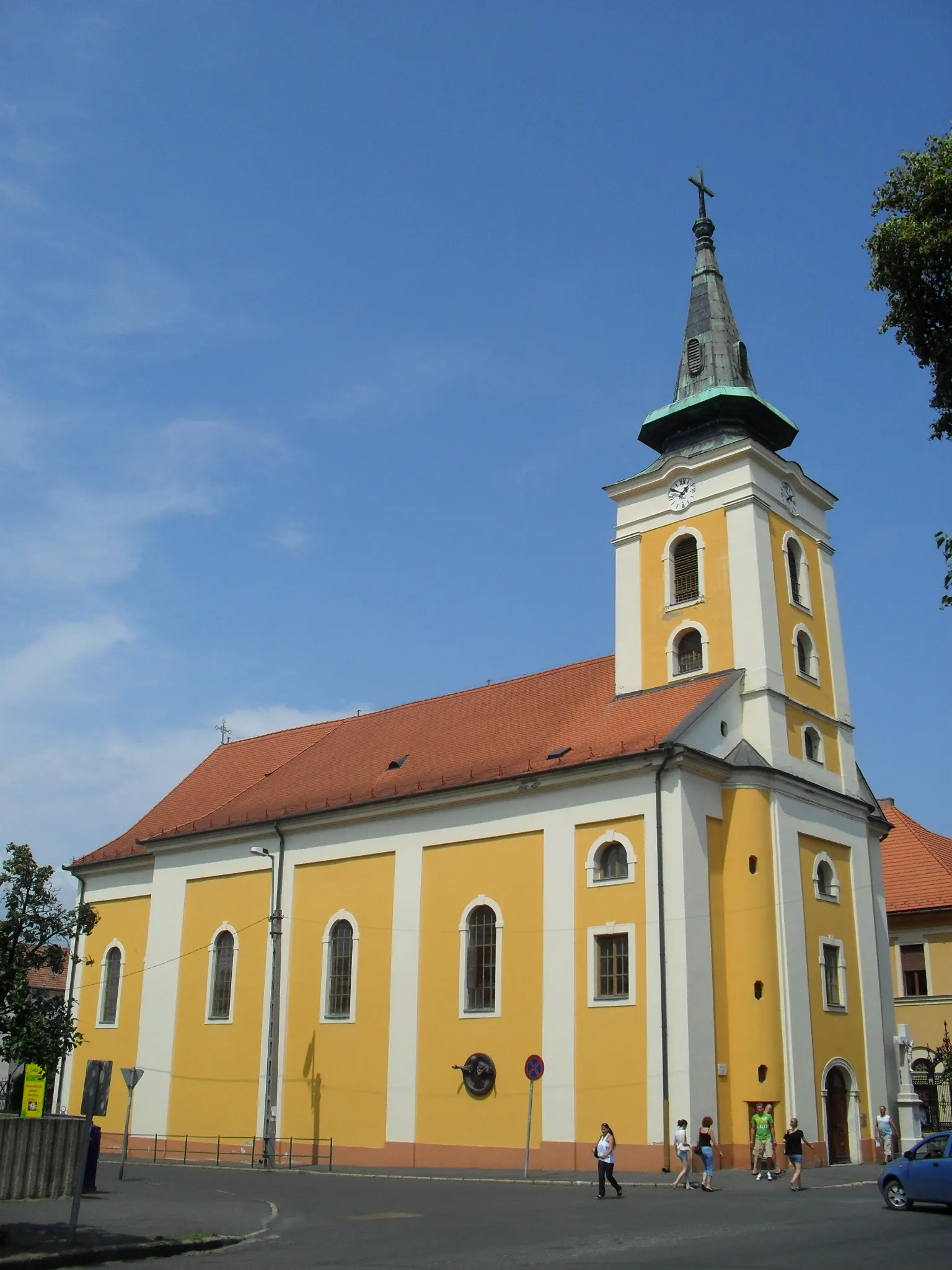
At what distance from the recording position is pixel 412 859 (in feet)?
104

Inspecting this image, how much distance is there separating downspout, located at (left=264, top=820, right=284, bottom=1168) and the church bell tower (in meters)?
10.9

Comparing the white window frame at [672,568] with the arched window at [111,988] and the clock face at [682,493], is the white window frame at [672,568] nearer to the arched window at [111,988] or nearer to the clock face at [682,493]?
the clock face at [682,493]

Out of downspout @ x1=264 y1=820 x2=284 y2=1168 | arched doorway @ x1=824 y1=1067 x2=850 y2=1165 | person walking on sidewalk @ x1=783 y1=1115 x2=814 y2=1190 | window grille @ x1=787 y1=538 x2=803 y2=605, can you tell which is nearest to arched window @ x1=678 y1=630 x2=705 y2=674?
window grille @ x1=787 y1=538 x2=803 y2=605

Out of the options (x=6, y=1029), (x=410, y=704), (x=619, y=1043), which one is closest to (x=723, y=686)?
(x=619, y=1043)

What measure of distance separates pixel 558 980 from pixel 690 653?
351 inches

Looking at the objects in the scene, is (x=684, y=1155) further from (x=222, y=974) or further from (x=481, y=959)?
(x=222, y=974)

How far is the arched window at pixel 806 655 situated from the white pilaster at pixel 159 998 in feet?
63.6

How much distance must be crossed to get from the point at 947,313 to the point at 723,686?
16.2 meters

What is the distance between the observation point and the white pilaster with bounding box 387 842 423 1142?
2970cm

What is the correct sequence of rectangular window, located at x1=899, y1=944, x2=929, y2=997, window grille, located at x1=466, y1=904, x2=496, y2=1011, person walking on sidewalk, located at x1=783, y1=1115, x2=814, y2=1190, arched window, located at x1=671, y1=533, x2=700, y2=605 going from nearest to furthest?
person walking on sidewalk, located at x1=783, y1=1115, x2=814, y2=1190, window grille, located at x1=466, y1=904, x2=496, y2=1011, arched window, located at x1=671, y1=533, x2=700, y2=605, rectangular window, located at x1=899, y1=944, x2=929, y2=997

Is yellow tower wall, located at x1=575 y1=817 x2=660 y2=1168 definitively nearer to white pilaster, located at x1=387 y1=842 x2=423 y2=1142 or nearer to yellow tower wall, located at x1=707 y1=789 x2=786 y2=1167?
yellow tower wall, located at x1=707 y1=789 x2=786 y2=1167

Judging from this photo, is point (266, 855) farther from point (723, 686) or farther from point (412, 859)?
point (723, 686)

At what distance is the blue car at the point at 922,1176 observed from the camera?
16891mm

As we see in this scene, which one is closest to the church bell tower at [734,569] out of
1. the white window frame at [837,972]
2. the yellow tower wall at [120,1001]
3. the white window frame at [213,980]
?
the white window frame at [837,972]
